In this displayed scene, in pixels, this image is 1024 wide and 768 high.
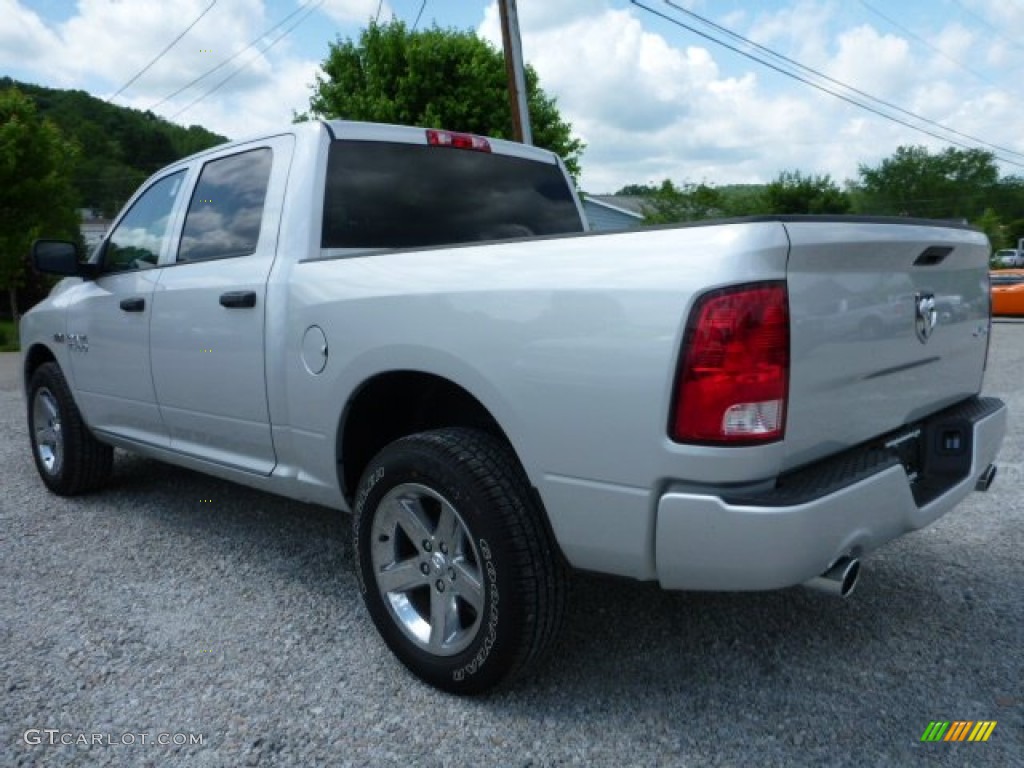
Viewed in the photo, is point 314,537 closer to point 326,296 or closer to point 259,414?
point 259,414

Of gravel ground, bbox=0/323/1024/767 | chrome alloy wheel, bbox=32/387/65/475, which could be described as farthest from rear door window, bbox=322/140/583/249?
chrome alloy wheel, bbox=32/387/65/475

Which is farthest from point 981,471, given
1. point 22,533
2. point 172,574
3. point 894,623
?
point 22,533

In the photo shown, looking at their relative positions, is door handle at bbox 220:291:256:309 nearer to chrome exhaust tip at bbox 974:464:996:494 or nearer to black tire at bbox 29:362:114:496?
black tire at bbox 29:362:114:496

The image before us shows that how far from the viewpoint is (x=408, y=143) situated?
3.52 m

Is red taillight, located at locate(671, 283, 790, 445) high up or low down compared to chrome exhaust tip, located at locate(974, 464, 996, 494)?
up

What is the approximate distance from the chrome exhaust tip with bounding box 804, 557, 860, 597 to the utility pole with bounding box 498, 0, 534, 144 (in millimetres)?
12536

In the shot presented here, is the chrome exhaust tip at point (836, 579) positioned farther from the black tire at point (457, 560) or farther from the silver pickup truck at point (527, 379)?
the black tire at point (457, 560)

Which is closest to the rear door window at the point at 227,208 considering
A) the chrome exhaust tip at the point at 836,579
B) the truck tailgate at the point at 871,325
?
the truck tailgate at the point at 871,325

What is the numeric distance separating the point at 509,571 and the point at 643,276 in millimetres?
860

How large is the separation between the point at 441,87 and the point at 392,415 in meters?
18.1

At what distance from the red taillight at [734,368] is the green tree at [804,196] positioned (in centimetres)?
4386

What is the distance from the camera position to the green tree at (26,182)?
22672 mm

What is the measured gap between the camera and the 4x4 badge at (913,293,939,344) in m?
2.45
